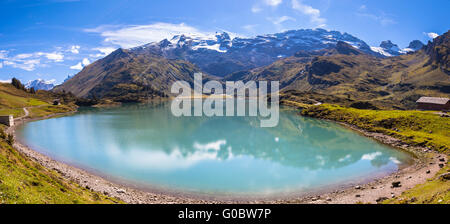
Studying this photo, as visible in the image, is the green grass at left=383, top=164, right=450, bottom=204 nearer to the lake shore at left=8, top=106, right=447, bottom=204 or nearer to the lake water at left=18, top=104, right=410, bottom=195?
the lake shore at left=8, top=106, right=447, bottom=204

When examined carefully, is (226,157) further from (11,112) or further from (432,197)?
(11,112)

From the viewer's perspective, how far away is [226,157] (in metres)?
51.6

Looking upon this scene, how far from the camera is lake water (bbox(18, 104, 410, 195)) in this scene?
37.4 metres

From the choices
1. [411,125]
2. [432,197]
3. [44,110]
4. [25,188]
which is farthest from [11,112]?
[411,125]

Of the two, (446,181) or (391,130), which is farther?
(391,130)

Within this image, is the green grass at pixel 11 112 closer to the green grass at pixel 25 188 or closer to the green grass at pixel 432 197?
the green grass at pixel 25 188

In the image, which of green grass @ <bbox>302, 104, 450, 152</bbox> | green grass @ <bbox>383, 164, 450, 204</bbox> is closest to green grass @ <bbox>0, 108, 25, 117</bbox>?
green grass @ <bbox>383, 164, 450, 204</bbox>

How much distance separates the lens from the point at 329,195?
3144 cm

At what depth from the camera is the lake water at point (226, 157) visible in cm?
3744

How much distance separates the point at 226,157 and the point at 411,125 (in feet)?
187
